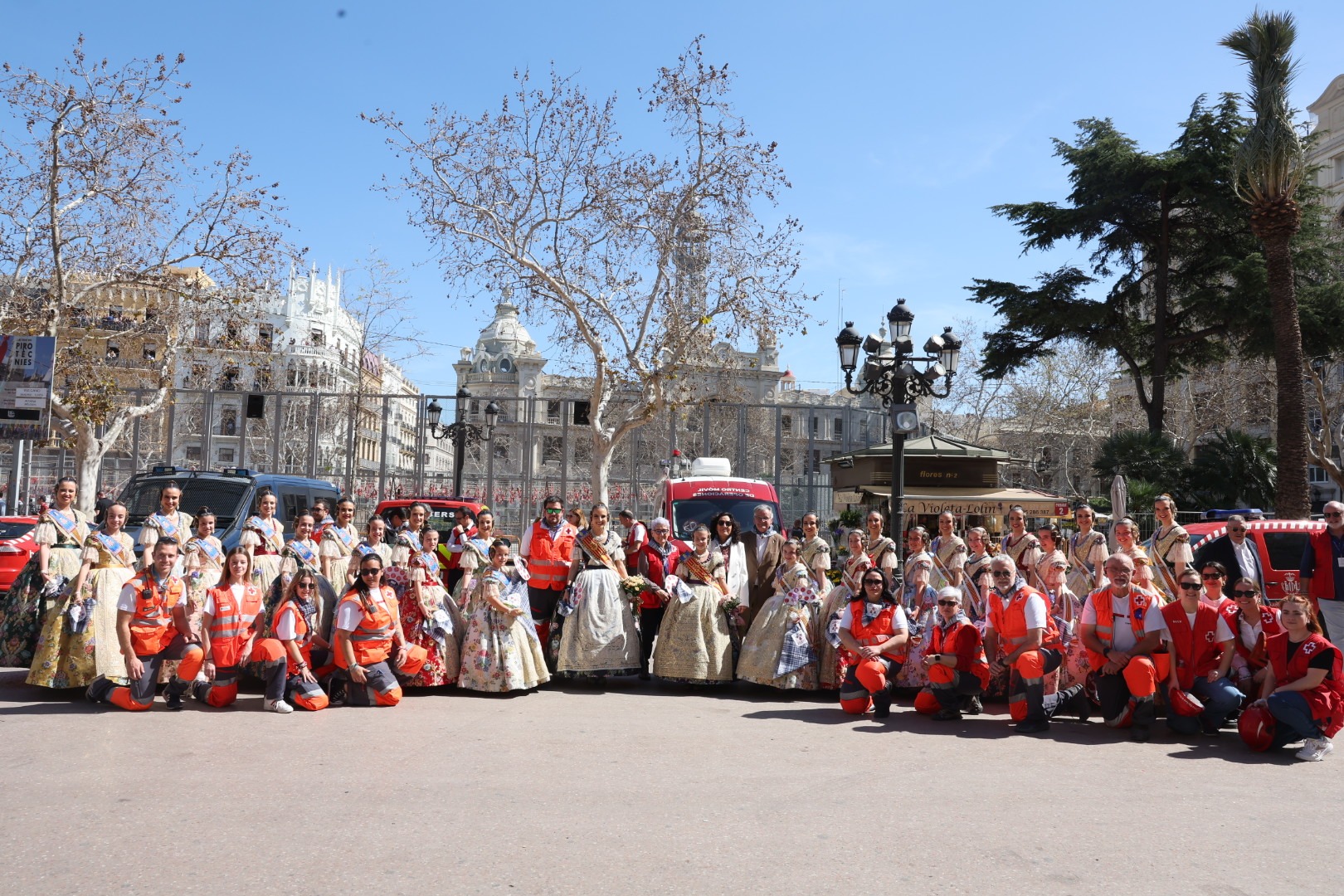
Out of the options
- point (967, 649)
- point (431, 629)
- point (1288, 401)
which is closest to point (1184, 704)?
point (967, 649)

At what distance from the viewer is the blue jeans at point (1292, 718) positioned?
746 centimetres

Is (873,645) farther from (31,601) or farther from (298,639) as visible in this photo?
(31,601)

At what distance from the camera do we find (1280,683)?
25.5 feet

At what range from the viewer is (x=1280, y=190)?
18.5m

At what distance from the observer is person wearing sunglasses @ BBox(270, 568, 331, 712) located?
855cm

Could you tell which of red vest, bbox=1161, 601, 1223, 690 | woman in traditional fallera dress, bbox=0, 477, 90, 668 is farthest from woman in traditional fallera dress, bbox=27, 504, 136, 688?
red vest, bbox=1161, 601, 1223, 690

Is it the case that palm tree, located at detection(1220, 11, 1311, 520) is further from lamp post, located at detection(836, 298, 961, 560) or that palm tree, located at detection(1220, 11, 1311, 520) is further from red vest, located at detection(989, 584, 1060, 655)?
red vest, located at detection(989, 584, 1060, 655)

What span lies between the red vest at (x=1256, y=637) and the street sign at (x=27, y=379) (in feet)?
49.8

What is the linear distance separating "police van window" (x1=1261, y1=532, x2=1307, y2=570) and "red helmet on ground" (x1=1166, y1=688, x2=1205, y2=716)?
13.4 feet

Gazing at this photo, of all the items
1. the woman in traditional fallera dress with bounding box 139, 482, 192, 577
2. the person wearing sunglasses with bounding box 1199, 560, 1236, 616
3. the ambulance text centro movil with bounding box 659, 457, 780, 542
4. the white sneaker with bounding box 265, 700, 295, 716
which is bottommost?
the white sneaker with bounding box 265, 700, 295, 716

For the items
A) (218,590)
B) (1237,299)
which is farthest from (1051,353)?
(218,590)

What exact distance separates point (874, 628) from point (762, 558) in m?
2.34

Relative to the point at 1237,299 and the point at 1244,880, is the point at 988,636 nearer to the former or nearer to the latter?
the point at 1244,880

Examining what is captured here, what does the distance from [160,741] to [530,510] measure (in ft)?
58.8
